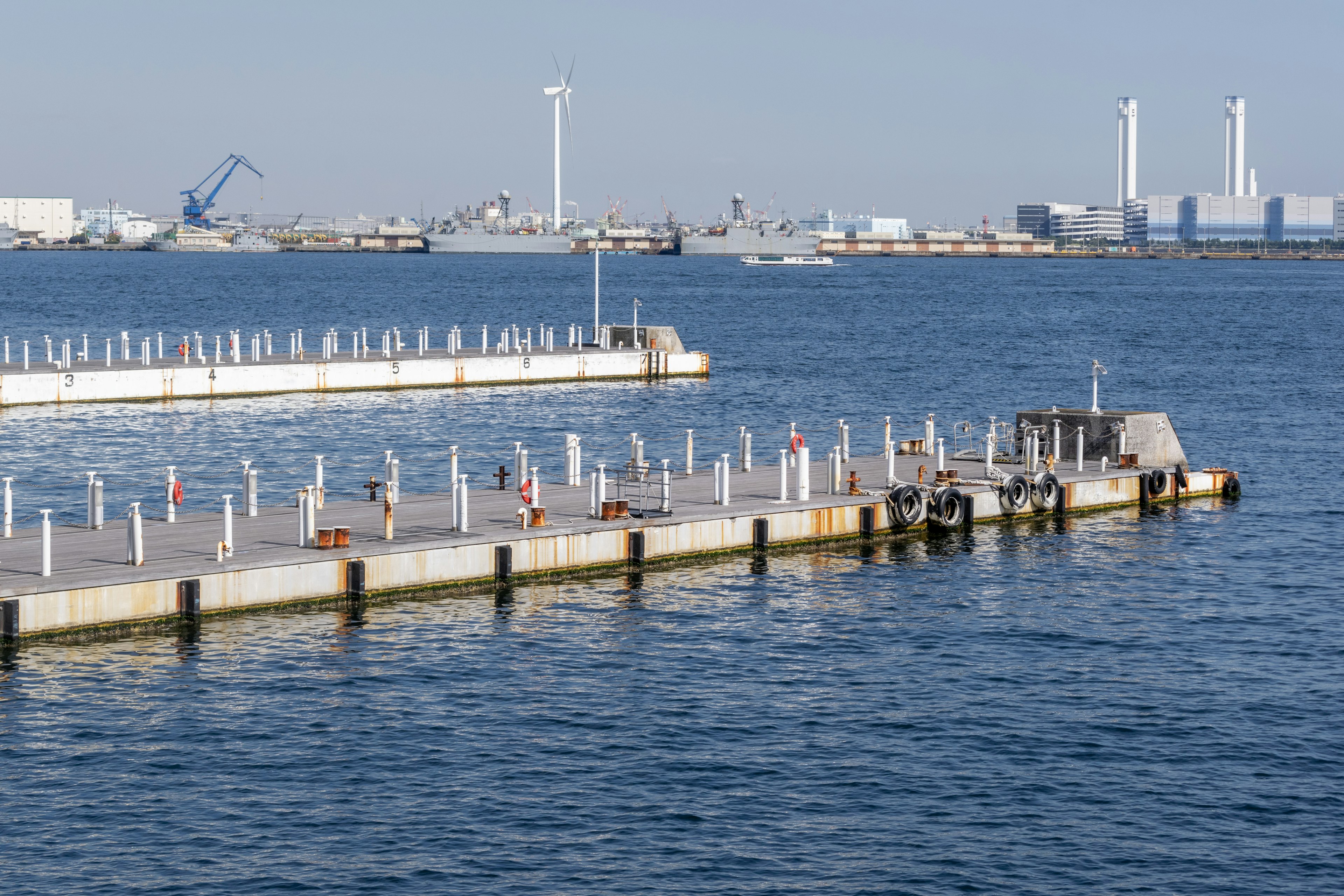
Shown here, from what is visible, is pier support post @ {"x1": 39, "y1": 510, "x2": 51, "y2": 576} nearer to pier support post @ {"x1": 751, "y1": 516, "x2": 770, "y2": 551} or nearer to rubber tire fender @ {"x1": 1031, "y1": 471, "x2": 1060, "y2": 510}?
pier support post @ {"x1": 751, "y1": 516, "x2": 770, "y2": 551}

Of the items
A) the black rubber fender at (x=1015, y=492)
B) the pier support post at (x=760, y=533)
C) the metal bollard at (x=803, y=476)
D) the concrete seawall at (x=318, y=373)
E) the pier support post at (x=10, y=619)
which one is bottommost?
the pier support post at (x=10, y=619)

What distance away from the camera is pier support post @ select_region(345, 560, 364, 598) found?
3278 cm

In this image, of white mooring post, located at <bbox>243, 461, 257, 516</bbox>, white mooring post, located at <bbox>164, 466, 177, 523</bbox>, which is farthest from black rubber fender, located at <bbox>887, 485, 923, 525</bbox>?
white mooring post, located at <bbox>164, 466, 177, 523</bbox>

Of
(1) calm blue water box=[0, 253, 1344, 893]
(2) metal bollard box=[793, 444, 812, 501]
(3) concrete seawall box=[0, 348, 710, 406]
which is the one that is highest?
(3) concrete seawall box=[0, 348, 710, 406]

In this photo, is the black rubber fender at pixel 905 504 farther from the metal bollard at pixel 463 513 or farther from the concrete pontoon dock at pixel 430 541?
the metal bollard at pixel 463 513

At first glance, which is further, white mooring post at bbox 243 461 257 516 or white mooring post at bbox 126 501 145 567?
white mooring post at bbox 243 461 257 516

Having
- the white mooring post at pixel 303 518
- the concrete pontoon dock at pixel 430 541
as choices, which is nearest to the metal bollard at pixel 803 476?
the concrete pontoon dock at pixel 430 541

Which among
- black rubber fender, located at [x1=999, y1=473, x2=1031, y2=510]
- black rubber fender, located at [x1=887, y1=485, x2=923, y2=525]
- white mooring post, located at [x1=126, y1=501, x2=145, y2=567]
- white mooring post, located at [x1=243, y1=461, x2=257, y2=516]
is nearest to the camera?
white mooring post, located at [x1=126, y1=501, x2=145, y2=567]

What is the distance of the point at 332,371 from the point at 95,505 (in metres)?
41.2

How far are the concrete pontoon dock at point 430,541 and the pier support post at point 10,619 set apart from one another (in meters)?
0.02

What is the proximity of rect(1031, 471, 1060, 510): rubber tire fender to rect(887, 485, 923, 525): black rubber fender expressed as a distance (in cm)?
428

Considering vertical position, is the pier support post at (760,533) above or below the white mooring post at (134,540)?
below

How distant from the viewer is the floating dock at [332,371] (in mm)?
68750

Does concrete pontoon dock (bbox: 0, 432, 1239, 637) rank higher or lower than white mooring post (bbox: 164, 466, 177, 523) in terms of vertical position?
lower
